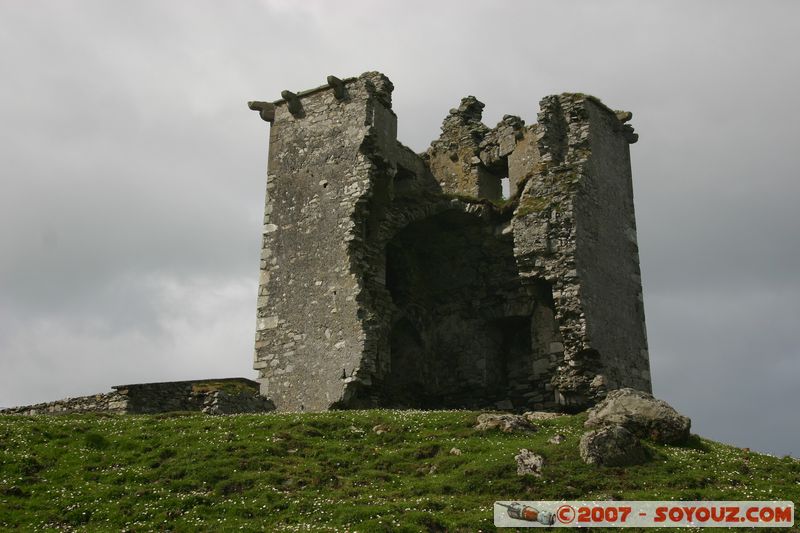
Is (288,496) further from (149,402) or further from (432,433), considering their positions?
(149,402)

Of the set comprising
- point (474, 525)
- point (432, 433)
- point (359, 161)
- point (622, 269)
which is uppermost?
point (359, 161)

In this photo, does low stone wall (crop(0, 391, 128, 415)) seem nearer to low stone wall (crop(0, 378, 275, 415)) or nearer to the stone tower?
low stone wall (crop(0, 378, 275, 415))

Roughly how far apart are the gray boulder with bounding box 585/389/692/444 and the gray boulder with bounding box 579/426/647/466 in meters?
1.02

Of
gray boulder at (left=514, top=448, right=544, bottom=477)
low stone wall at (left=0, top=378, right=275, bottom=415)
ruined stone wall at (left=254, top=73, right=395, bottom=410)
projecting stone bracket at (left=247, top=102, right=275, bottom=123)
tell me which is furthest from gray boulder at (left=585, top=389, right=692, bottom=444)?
projecting stone bracket at (left=247, top=102, right=275, bottom=123)

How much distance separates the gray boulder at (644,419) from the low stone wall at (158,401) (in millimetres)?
10537

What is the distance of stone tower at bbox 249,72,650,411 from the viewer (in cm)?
2898

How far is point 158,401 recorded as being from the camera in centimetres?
2741

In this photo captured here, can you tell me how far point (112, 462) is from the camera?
20031mm

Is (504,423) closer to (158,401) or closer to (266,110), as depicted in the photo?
(158,401)

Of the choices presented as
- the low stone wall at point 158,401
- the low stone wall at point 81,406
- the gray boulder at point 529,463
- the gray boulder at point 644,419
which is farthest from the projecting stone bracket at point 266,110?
the gray boulder at point 529,463

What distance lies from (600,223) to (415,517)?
1616 centimetres

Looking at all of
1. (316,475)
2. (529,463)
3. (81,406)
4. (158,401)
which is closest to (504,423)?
(529,463)

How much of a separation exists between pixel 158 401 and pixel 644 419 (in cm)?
1296

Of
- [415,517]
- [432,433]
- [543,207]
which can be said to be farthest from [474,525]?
[543,207]
